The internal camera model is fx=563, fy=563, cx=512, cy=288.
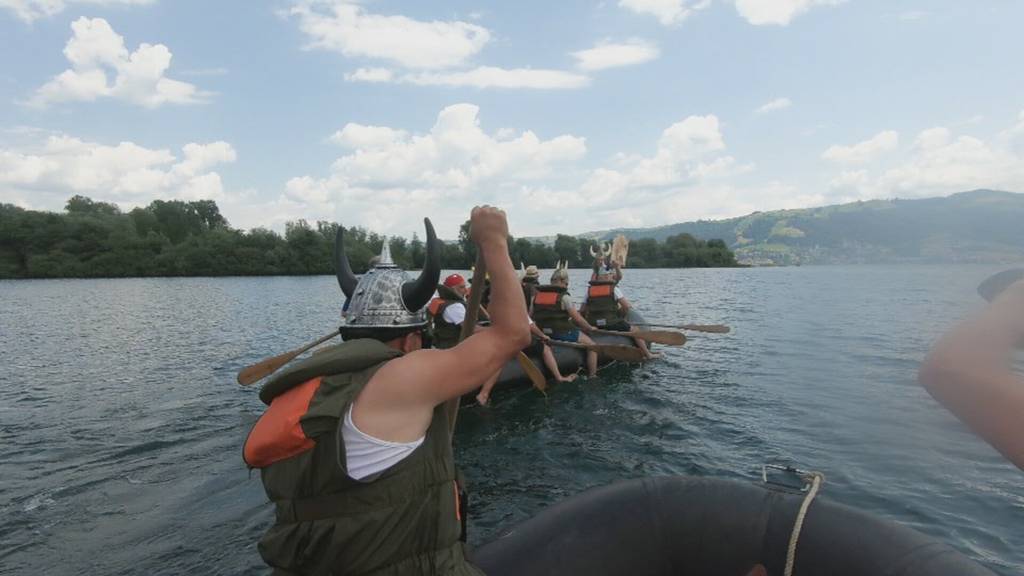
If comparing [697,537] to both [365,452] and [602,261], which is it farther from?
[602,261]

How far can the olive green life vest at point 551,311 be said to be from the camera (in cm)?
1093

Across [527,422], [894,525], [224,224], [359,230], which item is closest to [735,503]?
[894,525]

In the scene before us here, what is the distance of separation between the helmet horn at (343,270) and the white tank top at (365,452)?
1.36m

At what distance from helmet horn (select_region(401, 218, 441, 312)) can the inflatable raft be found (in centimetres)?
162

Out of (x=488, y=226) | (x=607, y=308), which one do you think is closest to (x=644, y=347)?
(x=607, y=308)

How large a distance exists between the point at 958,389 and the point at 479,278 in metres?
1.97

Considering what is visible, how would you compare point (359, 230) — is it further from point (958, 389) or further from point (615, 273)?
point (958, 389)

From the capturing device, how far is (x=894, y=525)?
120 inches

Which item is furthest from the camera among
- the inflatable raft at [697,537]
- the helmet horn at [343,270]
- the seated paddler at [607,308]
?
the seated paddler at [607,308]

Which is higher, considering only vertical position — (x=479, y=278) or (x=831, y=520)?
(x=479, y=278)

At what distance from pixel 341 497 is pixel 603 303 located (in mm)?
11218

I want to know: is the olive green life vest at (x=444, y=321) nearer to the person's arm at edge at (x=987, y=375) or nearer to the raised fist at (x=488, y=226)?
the raised fist at (x=488, y=226)

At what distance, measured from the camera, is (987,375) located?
92 centimetres

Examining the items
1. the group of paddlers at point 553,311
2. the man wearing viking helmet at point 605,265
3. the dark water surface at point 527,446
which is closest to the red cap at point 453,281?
the group of paddlers at point 553,311
